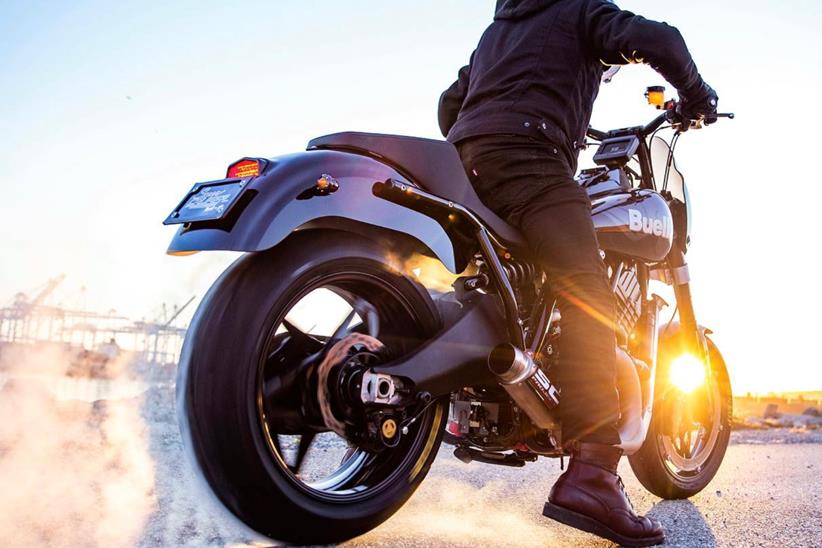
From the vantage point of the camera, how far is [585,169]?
402 cm

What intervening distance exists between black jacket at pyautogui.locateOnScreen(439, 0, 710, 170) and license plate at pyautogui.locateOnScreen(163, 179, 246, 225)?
45.9 inches

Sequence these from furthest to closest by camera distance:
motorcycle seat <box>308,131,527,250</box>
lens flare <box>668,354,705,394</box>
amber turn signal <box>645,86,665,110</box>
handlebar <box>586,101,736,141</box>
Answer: lens flare <box>668,354,705,394</box> < handlebar <box>586,101,736,141</box> < amber turn signal <box>645,86,665,110</box> < motorcycle seat <box>308,131,527,250</box>

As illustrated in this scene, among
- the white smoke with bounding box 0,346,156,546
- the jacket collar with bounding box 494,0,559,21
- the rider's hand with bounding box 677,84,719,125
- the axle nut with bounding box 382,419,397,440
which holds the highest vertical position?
the jacket collar with bounding box 494,0,559,21

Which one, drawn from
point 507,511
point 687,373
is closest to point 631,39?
point 687,373

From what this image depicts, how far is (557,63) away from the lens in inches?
125

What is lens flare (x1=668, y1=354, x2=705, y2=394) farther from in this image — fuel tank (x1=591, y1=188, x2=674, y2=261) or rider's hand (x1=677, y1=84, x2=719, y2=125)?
rider's hand (x1=677, y1=84, x2=719, y2=125)

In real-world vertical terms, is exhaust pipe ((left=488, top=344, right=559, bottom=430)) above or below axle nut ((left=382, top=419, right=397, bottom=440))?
above

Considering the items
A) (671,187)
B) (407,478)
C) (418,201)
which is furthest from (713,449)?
(418,201)

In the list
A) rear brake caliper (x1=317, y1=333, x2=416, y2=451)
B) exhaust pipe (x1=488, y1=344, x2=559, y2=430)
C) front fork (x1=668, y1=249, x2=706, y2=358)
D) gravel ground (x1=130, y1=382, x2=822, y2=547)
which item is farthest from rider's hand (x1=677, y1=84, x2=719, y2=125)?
rear brake caliper (x1=317, y1=333, x2=416, y2=451)

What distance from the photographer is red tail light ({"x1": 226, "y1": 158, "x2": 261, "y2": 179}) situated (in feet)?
7.72

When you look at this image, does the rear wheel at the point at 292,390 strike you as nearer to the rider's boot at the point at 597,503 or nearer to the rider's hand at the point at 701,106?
the rider's boot at the point at 597,503

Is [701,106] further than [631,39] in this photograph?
Yes

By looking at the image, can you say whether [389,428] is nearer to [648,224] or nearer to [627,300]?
[627,300]

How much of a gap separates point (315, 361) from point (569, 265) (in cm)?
107
